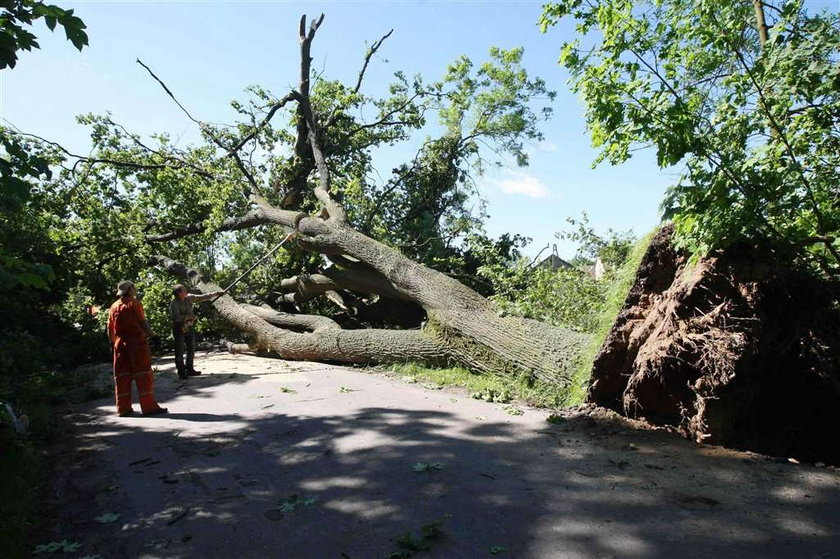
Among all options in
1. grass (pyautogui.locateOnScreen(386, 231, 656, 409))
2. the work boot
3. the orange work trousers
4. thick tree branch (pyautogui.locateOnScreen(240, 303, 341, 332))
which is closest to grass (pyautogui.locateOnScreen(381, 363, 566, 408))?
grass (pyautogui.locateOnScreen(386, 231, 656, 409))

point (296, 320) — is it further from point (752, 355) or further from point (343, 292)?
point (752, 355)

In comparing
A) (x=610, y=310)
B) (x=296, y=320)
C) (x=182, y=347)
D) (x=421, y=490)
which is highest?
(x=296, y=320)

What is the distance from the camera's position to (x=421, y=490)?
410cm

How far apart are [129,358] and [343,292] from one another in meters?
6.21

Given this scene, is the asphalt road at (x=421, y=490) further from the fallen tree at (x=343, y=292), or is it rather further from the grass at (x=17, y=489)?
the fallen tree at (x=343, y=292)

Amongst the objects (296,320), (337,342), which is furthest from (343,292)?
(337,342)

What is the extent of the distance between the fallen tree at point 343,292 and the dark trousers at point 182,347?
72.4 inches

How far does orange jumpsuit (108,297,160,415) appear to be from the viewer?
661 centimetres

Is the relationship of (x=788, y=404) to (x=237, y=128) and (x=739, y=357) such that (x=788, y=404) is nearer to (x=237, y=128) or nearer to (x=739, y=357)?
(x=739, y=357)

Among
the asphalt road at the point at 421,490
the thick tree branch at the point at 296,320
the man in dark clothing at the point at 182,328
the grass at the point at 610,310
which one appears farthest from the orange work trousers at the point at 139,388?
the grass at the point at 610,310

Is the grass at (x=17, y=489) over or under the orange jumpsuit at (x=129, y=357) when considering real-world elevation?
under

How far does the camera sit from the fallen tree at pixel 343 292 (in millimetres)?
7594

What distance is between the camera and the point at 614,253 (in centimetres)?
1052

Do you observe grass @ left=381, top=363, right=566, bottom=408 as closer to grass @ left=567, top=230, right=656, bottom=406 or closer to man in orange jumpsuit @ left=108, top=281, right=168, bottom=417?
grass @ left=567, top=230, right=656, bottom=406
